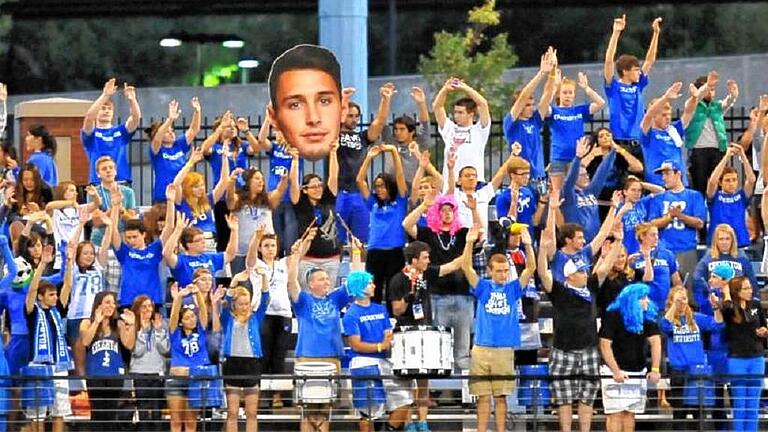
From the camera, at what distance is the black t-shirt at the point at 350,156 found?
24016 millimetres

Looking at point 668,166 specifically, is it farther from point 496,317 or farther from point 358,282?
point 358,282

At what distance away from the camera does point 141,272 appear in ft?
73.7

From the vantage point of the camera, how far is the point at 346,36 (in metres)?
25.6

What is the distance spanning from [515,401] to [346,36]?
18.3ft

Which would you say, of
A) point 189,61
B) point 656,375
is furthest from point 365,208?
point 189,61

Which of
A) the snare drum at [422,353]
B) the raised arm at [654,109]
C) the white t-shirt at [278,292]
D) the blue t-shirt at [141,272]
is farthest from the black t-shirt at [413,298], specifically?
the raised arm at [654,109]

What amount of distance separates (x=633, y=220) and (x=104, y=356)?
507 centimetres

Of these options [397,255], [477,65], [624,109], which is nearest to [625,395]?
[397,255]

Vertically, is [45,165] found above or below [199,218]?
above

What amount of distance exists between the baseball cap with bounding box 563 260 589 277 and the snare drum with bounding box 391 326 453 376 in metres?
1.29

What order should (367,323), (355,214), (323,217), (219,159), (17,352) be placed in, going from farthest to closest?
(219,159) < (355,214) < (323,217) < (17,352) < (367,323)

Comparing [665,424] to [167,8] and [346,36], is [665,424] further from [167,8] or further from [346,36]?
[167,8]

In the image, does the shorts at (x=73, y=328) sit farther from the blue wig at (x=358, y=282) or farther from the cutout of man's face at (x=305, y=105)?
the cutout of man's face at (x=305, y=105)

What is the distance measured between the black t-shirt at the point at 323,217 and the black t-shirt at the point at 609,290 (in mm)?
2588
